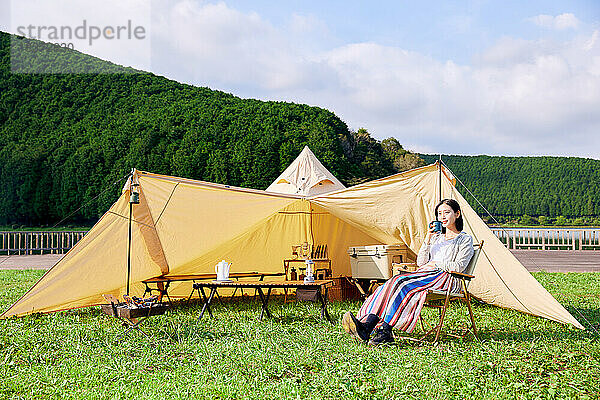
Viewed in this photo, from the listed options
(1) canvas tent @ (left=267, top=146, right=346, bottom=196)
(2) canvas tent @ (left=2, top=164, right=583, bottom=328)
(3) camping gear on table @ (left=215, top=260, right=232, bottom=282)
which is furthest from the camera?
(1) canvas tent @ (left=267, top=146, right=346, bottom=196)

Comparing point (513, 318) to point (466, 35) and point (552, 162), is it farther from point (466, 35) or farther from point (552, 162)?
point (552, 162)

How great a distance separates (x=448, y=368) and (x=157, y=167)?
1801 cm

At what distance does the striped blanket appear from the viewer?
4.45 metres

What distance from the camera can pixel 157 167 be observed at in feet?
67.8

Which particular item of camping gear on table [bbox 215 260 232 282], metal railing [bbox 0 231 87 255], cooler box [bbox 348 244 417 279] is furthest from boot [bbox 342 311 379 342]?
metal railing [bbox 0 231 87 255]

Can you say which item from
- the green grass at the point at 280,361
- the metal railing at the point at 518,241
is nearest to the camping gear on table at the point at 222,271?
the green grass at the point at 280,361

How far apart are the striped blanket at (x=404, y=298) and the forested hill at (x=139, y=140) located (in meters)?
14.8

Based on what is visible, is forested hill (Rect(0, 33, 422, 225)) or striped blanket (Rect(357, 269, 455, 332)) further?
forested hill (Rect(0, 33, 422, 225))

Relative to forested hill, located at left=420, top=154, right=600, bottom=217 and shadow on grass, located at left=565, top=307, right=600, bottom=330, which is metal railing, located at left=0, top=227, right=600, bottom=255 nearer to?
forested hill, located at left=420, top=154, right=600, bottom=217

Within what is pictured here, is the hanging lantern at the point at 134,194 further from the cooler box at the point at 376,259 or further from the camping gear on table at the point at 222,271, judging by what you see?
the cooler box at the point at 376,259

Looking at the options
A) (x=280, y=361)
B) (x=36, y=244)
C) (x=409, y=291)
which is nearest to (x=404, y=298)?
(x=409, y=291)

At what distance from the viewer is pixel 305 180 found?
30.5 ft

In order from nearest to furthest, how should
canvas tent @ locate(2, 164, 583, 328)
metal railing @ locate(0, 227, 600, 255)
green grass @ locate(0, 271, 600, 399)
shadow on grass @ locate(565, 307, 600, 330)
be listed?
green grass @ locate(0, 271, 600, 399) → shadow on grass @ locate(565, 307, 600, 330) → canvas tent @ locate(2, 164, 583, 328) → metal railing @ locate(0, 227, 600, 255)

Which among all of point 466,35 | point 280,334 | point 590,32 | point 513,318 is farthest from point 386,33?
point 280,334
